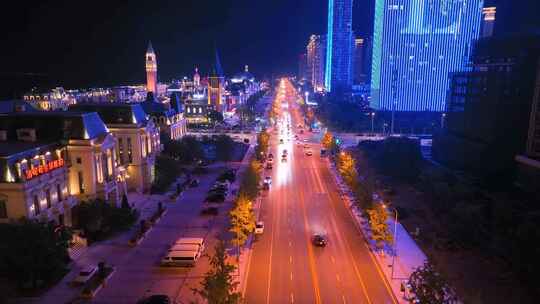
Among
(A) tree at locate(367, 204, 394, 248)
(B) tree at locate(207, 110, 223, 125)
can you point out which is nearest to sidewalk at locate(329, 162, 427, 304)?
(A) tree at locate(367, 204, 394, 248)

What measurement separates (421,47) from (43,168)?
144 meters

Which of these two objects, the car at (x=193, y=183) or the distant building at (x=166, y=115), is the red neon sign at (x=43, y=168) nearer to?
the car at (x=193, y=183)

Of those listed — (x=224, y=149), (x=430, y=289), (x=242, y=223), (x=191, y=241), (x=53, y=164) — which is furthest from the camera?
(x=224, y=149)

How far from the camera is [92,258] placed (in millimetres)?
43594

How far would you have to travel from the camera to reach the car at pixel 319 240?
4734cm

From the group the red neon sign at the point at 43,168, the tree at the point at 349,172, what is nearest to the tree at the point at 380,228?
the tree at the point at 349,172

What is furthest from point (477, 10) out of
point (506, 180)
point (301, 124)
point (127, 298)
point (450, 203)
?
point (127, 298)

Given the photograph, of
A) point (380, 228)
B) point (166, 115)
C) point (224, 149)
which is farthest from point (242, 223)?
point (166, 115)

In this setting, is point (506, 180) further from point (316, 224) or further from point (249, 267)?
point (249, 267)

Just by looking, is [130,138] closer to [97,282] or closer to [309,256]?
[97,282]

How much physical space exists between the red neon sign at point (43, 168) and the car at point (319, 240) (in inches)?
1292

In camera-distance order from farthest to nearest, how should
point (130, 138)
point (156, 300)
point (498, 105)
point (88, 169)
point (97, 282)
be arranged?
point (498, 105)
point (130, 138)
point (88, 169)
point (97, 282)
point (156, 300)

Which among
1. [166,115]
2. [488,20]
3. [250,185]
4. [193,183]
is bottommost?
[193,183]

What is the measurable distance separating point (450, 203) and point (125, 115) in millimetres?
53960
